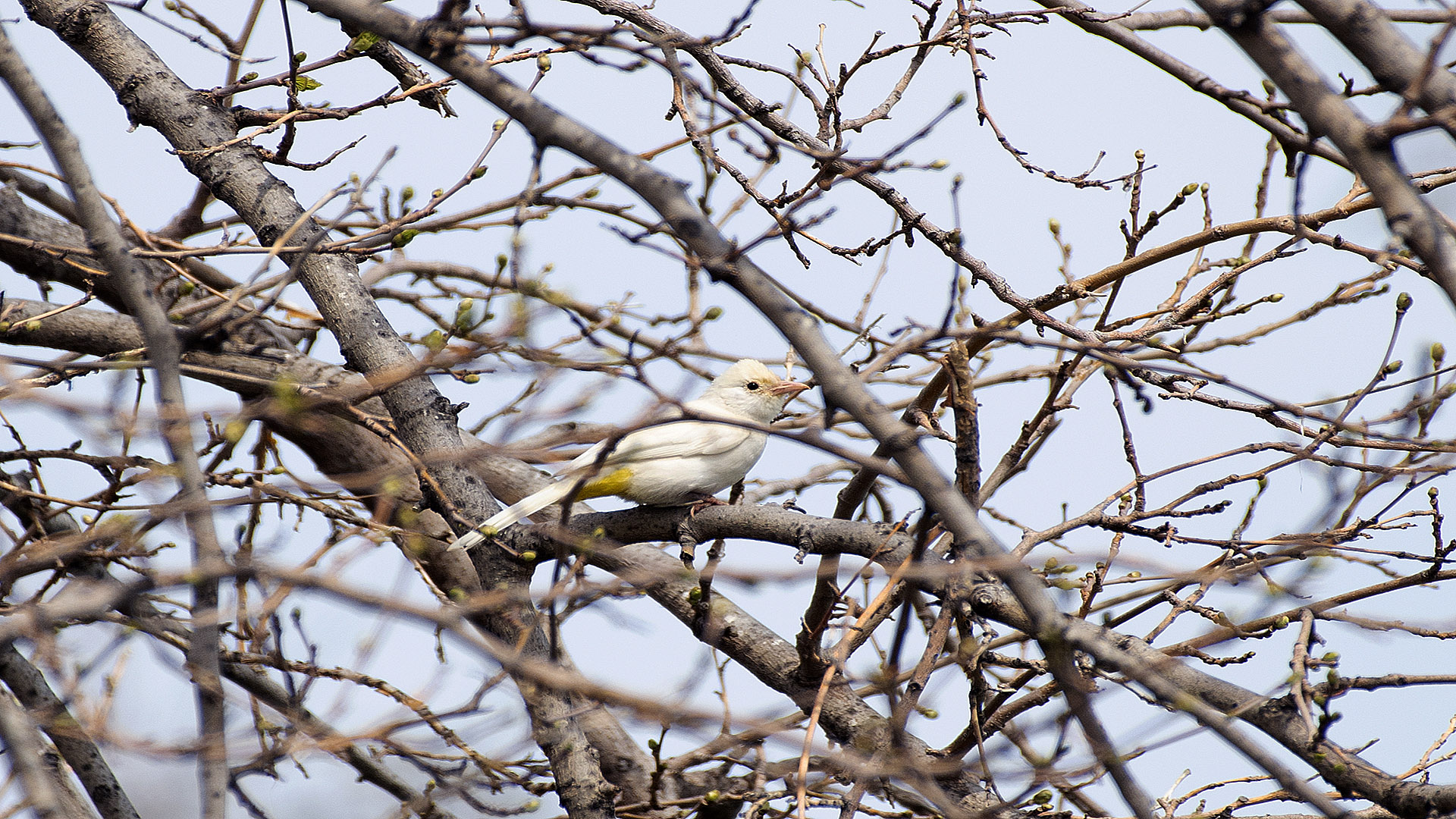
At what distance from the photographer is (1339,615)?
259cm

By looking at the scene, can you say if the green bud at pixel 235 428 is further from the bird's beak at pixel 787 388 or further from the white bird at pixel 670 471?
the bird's beak at pixel 787 388

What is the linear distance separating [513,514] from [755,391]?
6.39 ft

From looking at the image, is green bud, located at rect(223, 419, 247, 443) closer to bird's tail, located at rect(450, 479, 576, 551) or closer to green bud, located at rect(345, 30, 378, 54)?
bird's tail, located at rect(450, 479, 576, 551)

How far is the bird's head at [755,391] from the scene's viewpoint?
5.71m

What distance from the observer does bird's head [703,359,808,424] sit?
225 inches

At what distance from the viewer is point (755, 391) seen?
5.80 meters

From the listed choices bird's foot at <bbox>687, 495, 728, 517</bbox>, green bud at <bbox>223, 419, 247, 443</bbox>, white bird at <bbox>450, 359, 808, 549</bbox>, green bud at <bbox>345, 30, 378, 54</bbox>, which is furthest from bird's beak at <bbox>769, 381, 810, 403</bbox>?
green bud at <bbox>223, 419, 247, 443</bbox>

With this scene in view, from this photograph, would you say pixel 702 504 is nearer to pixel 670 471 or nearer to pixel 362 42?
pixel 670 471

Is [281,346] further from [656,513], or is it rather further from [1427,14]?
[1427,14]

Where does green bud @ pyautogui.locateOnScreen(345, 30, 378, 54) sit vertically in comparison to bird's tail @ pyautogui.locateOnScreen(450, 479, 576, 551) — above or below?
above

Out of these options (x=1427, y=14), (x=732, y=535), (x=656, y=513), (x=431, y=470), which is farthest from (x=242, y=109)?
(x=1427, y=14)

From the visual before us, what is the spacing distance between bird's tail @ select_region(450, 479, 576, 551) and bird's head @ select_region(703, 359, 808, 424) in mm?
1446

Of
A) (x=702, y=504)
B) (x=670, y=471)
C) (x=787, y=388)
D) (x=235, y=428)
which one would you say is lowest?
(x=235, y=428)

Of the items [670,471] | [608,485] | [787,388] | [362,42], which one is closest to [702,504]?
[670,471]
